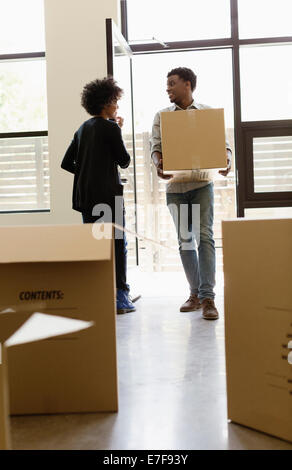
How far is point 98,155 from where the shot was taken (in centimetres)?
259

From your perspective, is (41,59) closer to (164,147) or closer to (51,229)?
(164,147)

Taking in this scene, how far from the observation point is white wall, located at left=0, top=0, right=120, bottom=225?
3.72m

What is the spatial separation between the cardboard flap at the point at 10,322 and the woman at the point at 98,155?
1312 mm

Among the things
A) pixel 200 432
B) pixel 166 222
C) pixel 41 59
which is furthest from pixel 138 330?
pixel 41 59

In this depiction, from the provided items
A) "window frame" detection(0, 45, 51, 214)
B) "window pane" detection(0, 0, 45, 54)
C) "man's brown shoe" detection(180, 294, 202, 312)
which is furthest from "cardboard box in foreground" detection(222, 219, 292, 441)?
"window pane" detection(0, 0, 45, 54)

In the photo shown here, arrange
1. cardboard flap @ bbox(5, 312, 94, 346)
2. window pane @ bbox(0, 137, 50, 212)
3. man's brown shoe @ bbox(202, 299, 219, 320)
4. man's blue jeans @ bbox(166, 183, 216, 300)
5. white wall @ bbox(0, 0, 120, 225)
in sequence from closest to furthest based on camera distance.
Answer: cardboard flap @ bbox(5, 312, 94, 346) < man's brown shoe @ bbox(202, 299, 219, 320) < man's blue jeans @ bbox(166, 183, 216, 300) < white wall @ bbox(0, 0, 120, 225) < window pane @ bbox(0, 137, 50, 212)

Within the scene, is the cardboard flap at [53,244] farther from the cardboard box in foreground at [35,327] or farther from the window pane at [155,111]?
the window pane at [155,111]

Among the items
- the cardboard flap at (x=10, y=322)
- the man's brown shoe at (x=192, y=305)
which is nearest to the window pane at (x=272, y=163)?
the man's brown shoe at (x=192, y=305)

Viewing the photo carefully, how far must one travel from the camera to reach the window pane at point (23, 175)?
4.08 metres

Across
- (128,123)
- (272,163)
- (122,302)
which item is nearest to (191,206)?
(122,302)

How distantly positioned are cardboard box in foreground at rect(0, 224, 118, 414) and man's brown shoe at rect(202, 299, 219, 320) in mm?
1218

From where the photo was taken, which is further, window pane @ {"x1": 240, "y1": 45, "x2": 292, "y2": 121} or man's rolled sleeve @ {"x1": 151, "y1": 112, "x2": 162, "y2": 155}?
window pane @ {"x1": 240, "y1": 45, "x2": 292, "y2": 121}

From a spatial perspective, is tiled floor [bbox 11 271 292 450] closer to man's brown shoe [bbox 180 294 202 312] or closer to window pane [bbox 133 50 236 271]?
man's brown shoe [bbox 180 294 202 312]

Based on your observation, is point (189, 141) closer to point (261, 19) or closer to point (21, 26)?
point (261, 19)
